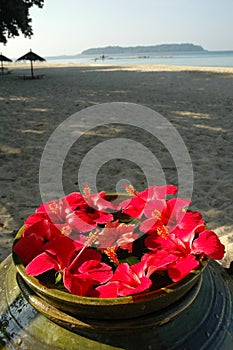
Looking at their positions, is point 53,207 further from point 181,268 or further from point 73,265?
point 181,268

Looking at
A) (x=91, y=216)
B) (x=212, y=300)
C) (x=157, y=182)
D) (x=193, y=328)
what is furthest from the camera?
(x=157, y=182)

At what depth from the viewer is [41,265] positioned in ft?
3.07

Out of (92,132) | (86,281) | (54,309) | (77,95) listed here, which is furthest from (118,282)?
(77,95)

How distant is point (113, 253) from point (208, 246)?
283mm

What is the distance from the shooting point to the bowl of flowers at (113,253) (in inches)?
33.6

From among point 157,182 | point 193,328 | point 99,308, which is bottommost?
point 157,182

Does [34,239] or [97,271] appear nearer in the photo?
[97,271]

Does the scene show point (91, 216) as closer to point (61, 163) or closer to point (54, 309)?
point (54, 309)

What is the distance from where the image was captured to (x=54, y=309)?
0.90 meters

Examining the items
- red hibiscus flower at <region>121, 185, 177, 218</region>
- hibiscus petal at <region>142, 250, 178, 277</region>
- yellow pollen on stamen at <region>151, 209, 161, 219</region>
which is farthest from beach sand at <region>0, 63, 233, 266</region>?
hibiscus petal at <region>142, 250, 178, 277</region>

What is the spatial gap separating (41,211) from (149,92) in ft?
44.4

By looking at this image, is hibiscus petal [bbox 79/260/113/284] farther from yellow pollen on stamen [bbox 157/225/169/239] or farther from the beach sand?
the beach sand

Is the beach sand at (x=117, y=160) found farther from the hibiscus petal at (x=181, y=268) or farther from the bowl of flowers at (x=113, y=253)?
the hibiscus petal at (x=181, y=268)

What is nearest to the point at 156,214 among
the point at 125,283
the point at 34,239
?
the point at 125,283
